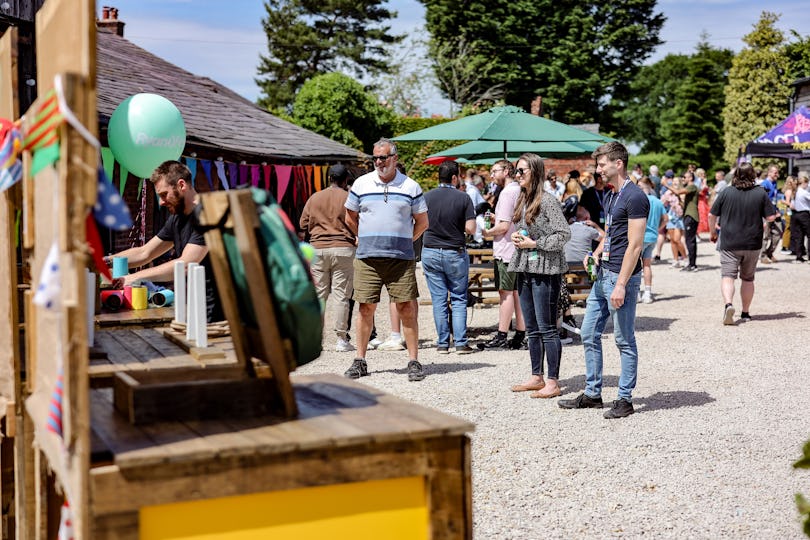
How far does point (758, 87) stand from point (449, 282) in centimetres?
4762

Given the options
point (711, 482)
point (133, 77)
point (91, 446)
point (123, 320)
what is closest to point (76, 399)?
point (91, 446)

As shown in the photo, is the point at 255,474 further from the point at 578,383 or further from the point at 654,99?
the point at 654,99

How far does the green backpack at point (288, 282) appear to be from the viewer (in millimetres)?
2635

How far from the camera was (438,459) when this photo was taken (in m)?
2.64

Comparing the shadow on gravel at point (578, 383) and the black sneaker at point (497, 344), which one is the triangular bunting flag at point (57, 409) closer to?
the shadow on gravel at point (578, 383)

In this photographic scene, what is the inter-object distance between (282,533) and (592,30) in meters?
58.4

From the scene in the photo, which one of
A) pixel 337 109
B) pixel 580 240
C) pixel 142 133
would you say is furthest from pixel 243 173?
pixel 337 109

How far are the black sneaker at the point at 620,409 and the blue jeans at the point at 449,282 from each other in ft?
9.81

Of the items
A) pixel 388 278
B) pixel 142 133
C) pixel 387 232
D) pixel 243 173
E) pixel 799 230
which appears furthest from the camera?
pixel 799 230

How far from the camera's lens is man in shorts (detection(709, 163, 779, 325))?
11797 mm

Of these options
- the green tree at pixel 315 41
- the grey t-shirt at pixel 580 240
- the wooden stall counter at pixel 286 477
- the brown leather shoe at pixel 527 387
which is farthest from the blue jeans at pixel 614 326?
the green tree at pixel 315 41

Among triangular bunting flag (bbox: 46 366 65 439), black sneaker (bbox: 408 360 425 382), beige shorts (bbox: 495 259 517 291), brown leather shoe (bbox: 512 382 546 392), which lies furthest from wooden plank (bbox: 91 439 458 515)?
beige shorts (bbox: 495 259 517 291)

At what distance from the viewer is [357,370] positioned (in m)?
8.70

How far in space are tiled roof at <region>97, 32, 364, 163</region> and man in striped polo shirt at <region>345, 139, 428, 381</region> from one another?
3.85 meters
